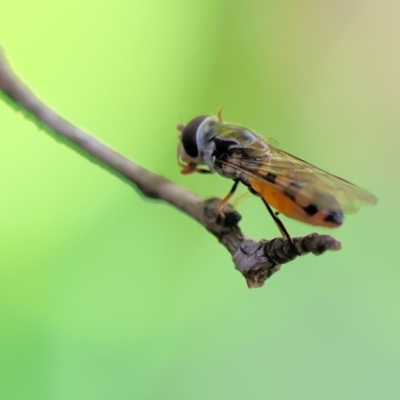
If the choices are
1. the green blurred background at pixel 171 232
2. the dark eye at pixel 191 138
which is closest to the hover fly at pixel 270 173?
the dark eye at pixel 191 138

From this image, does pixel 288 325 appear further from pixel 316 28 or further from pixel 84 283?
pixel 316 28

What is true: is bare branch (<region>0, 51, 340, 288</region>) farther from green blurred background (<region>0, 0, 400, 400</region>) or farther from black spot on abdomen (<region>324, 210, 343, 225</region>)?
green blurred background (<region>0, 0, 400, 400</region>)

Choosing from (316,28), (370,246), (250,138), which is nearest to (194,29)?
(316,28)

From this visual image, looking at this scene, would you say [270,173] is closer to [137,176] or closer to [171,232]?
[137,176]

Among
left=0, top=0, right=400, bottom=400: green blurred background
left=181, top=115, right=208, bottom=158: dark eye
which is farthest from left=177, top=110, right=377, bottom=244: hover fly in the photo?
left=0, top=0, right=400, bottom=400: green blurred background

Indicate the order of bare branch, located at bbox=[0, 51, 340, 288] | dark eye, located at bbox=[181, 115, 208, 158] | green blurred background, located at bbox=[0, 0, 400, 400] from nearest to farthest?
1. bare branch, located at bbox=[0, 51, 340, 288]
2. dark eye, located at bbox=[181, 115, 208, 158]
3. green blurred background, located at bbox=[0, 0, 400, 400]

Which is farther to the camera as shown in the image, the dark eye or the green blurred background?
the green blurred background

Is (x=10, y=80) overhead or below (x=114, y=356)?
overhead

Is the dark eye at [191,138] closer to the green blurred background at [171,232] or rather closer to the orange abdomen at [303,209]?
the orange abdomen at [303,209]
